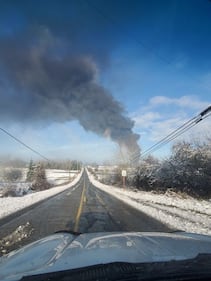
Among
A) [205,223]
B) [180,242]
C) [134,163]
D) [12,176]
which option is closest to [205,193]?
[205,223]

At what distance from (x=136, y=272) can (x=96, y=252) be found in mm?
972

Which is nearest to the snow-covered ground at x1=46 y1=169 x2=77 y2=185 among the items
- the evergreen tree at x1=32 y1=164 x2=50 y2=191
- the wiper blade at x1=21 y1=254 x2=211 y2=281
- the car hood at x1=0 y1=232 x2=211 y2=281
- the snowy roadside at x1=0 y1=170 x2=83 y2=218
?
the evergreen tree at x1=32 y1=164 x2=50 y2=191

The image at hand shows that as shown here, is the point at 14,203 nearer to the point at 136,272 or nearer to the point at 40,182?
the point at 136,272

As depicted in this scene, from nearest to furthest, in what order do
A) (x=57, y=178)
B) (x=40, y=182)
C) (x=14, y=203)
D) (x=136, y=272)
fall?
(x=136, y=272), (x=14, y=203), (x=40, y=182), (x=57, y=178)

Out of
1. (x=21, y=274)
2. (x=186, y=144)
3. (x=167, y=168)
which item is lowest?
(x=21, y=274)

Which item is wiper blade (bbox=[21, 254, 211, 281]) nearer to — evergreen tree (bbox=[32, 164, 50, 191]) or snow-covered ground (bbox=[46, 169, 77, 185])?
evergreen tree (bbox=[32, 164, 50, 191])

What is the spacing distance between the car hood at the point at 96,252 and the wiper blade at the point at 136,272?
18 centimetres

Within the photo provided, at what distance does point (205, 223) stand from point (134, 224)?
2.71m

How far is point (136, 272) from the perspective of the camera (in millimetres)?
2629

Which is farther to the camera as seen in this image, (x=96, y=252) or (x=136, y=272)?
(x=96, y=252)

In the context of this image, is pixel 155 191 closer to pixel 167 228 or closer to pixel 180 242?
pixel 167 228

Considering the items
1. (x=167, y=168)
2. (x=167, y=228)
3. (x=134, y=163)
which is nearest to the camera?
(x=167, y=228)

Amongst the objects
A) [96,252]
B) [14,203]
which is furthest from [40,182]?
[96,252]

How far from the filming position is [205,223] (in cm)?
1362
